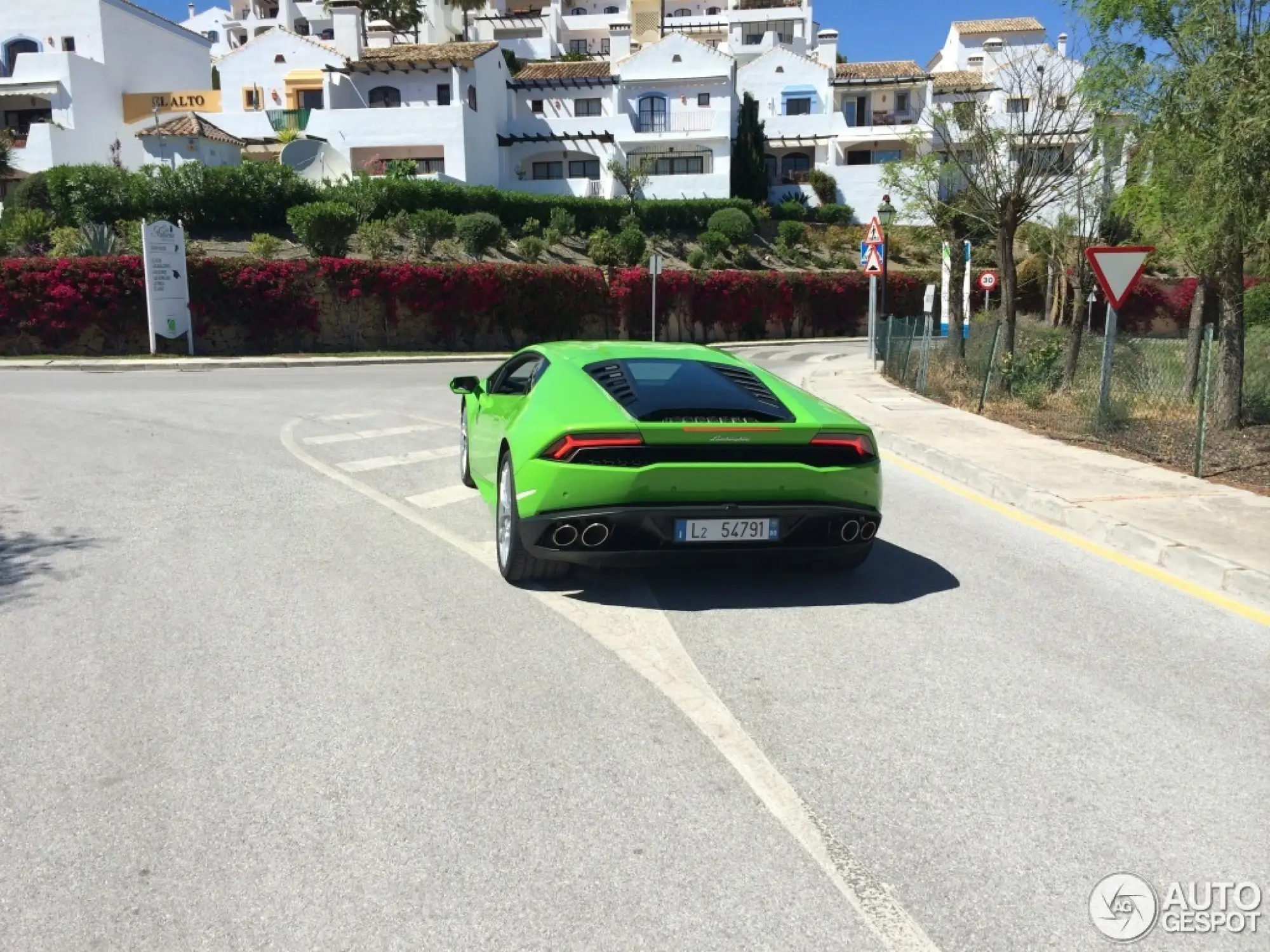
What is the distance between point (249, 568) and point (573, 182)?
176ft

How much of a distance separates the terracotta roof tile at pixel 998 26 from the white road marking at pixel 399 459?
80472 mm

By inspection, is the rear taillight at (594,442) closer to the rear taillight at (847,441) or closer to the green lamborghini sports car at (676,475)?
the green lamborghini sports car at (676,475)

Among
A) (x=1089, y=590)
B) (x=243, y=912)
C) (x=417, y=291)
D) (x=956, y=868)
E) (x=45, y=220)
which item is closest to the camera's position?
(x=243, y=912)

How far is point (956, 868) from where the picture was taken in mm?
3277

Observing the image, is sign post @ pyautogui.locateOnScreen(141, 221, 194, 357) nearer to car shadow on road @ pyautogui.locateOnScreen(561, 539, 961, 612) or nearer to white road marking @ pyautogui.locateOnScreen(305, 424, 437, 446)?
white road marking @ pyautogui.locateOnScreen(305, 424, 437, 446)

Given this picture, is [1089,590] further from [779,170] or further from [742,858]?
[779,170]

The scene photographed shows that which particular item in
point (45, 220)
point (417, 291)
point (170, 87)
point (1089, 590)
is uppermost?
point (170, 87)

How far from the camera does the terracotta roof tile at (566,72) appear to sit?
197ft

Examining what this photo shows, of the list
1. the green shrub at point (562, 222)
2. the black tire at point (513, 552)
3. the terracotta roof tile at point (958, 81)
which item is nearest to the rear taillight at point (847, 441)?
the black tire at point (513, 552)

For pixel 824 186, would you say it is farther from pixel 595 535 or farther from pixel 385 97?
pixel 595 535

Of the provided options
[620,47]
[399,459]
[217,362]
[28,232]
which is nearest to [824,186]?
[620,47]

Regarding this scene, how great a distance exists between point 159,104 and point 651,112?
26029 millimetres

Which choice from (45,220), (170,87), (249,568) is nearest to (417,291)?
(45,220)

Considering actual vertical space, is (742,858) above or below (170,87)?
below
